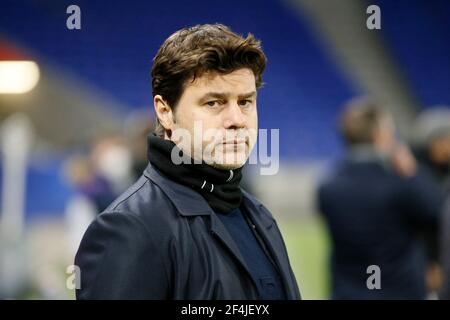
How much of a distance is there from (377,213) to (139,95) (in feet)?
16.6

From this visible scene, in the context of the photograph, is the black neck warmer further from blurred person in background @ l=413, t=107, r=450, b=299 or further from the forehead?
blurred person in background @ l=413, t=107, r=450, b=299

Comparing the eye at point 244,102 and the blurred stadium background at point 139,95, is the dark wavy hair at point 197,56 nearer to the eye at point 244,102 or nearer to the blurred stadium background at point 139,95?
the eye at point 244,102

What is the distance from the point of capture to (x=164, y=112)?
5.09ft

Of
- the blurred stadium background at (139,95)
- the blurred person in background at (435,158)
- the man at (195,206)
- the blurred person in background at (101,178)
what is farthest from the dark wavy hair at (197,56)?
the blurred person in background at (435,158)

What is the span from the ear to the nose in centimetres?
12

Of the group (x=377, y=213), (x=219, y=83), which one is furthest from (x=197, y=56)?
(x=377, y=213)

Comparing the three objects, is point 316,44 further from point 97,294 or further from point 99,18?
point 97,294

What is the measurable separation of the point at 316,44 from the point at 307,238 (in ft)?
7.93

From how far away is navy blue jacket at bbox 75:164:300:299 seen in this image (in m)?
1.36

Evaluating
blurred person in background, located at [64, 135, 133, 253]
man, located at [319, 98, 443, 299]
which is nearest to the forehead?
man, located at [319, 98, 443, 299]

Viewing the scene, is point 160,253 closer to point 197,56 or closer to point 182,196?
point 182,196

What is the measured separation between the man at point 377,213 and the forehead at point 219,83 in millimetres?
1929

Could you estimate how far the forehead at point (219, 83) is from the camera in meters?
1.49

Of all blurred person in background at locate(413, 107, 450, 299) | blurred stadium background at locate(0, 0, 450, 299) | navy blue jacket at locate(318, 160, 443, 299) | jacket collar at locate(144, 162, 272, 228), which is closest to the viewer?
jacket collar at locate(144, 162, 272, 228)
